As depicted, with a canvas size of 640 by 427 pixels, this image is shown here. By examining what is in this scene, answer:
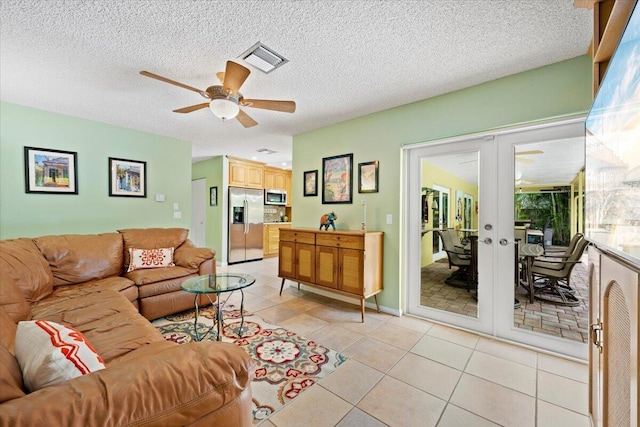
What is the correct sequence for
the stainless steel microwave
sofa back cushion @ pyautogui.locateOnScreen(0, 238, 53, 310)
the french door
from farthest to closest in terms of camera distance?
the stainless steel microwave, the french door, sofa back cushion @ pyautogui.locateOnScreen(0, 238, 53, 310)

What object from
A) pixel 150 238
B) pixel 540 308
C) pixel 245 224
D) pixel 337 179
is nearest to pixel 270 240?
pixel 245 224

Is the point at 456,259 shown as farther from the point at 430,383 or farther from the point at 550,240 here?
the point at 430,383

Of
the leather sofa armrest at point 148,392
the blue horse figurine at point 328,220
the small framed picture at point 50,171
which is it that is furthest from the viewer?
the blue horse figurine at point 328,220

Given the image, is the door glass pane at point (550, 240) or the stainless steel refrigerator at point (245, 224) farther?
the stainless steel refrigerator at point (245, 224)

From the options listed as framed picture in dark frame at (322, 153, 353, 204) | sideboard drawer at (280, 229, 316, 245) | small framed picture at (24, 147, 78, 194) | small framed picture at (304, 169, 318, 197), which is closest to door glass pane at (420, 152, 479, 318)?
framed picture in dark frame at (322, 153, 353, 204)

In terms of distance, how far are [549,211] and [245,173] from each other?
5.43m

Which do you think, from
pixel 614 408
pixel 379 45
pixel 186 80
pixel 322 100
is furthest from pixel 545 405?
pixel 186 80

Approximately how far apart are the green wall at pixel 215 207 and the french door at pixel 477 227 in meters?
4.08

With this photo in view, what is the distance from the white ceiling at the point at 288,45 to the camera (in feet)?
5.36

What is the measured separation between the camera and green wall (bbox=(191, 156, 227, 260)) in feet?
18.6

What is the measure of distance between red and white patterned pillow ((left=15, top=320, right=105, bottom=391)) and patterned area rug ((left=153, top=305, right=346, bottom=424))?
3.33ft

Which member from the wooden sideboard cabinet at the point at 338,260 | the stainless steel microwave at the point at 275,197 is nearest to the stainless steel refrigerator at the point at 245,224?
the stainless steel microwave at the point at 275,197

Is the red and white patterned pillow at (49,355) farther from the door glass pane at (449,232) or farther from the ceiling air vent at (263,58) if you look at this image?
the door glass pane at (449,232)

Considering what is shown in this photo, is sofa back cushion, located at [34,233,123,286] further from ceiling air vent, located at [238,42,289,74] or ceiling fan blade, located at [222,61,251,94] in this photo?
ceiling air vent, located at [238,42,289,74]
